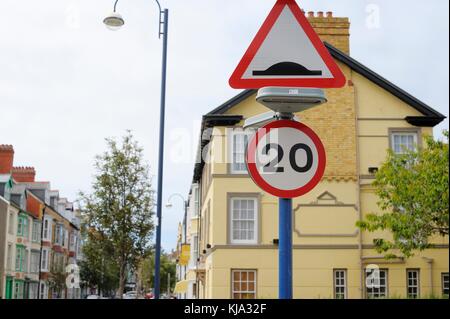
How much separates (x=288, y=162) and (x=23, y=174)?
195 ft

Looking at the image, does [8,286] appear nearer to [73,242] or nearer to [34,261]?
[34,261]

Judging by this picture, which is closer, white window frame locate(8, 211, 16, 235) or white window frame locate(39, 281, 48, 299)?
white window frame locate(8, 211, 16, 235)

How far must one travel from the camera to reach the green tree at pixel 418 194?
63.7ft

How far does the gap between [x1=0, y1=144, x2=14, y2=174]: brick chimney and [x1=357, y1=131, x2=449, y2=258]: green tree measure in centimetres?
3670

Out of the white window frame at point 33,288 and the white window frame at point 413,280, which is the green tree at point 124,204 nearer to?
the white window frame at point 413,280

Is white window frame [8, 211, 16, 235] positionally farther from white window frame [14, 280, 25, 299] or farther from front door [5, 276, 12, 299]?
white window frame [14, 280, 25, 299]

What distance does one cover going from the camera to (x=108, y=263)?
26766mm

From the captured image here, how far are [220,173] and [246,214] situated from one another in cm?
193

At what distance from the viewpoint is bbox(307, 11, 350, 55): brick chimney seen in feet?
88.0

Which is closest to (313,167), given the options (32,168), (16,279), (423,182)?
(423,182)

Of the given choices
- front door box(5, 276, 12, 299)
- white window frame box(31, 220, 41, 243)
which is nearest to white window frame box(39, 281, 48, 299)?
white window frame box(31, 220, 41, 243)

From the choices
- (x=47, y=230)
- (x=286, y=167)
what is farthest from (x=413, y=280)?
(x=47, y=230)

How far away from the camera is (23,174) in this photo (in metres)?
59.6
